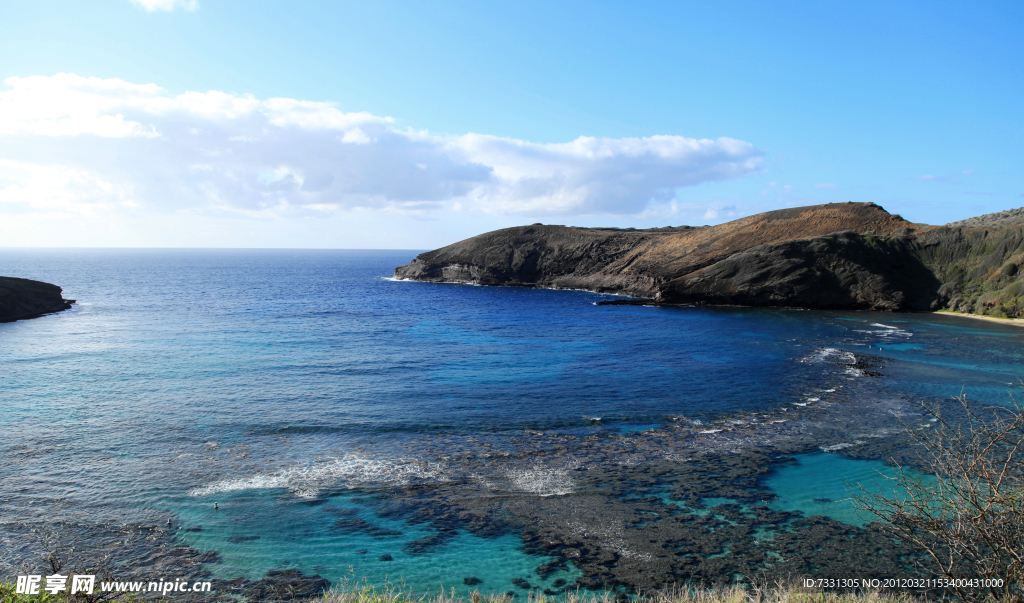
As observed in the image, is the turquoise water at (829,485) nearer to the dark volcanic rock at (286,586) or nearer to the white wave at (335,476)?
the white wave at (335,476)

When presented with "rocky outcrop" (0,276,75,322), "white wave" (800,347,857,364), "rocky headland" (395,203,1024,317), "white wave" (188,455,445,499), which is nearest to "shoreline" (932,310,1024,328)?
"rocky headland" (395,203,1024,317)

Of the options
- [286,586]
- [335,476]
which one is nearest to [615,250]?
[335,476]

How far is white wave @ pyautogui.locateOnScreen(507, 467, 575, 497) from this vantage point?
1884 cm

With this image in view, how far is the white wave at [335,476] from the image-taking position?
19.1 meters

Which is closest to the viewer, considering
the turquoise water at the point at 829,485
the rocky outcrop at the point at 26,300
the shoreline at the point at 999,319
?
the turquoise water at the point at 829,485

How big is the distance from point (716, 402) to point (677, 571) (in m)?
→ 17.0

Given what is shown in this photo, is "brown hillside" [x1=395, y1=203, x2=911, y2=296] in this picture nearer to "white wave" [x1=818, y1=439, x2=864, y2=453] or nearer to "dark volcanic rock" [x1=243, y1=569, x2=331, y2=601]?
"white wave" [x1=818, y1=439, x2=864, y2=453]

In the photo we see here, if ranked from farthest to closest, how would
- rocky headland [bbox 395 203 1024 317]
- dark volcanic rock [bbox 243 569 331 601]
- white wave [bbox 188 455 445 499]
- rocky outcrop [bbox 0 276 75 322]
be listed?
rocky headland [bbox 395 203 1024 317] < rocky outcrop [bbox 0 276 75 322] < white wave [bbox 188 455 445 499] < dark volcanic rock [bbox 243 569 331 601]

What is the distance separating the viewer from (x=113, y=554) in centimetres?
1483

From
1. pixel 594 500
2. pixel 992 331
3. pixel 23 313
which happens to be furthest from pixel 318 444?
pixel 992 331

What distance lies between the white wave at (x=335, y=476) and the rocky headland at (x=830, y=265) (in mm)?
64078

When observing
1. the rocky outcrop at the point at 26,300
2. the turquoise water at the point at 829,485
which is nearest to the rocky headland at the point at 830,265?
the turquoise water at the point at 829,485

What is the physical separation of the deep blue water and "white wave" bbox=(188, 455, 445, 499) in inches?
3.7

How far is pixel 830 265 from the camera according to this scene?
2911 inches
